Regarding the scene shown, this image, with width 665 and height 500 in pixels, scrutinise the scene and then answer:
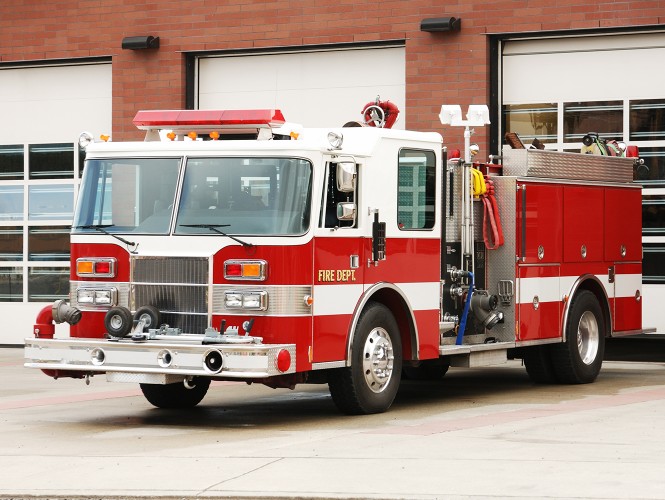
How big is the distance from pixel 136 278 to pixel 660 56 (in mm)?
8697

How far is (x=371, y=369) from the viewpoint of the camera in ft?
41.5

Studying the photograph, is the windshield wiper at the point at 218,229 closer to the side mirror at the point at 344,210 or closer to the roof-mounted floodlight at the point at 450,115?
the side mirror at the point at 344,210

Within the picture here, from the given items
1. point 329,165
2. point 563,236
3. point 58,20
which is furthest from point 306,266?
point 58,20

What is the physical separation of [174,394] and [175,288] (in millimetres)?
1832

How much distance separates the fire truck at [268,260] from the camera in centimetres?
1180

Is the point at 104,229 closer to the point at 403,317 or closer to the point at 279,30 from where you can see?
the point at 403,317

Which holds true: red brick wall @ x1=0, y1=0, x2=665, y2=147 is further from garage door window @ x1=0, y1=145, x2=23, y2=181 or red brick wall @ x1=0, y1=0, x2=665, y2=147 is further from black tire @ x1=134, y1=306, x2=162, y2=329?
black tire @ x1=134, y1=306, x2=162, y2=329

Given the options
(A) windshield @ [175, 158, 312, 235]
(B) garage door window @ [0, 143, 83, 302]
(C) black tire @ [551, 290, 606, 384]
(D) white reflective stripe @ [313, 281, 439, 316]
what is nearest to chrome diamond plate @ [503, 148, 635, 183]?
(C) black tire @ [551, 290, 606, 384]

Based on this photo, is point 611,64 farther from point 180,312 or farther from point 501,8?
point 180,312

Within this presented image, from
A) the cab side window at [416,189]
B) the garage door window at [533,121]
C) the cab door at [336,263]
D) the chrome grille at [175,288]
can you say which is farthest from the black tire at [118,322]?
the garage door window at [533,121]

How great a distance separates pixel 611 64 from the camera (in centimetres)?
1856

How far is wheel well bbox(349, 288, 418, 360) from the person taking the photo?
515 inches

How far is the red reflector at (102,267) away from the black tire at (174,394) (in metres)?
1.48

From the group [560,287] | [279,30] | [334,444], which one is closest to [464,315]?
[560,287]
